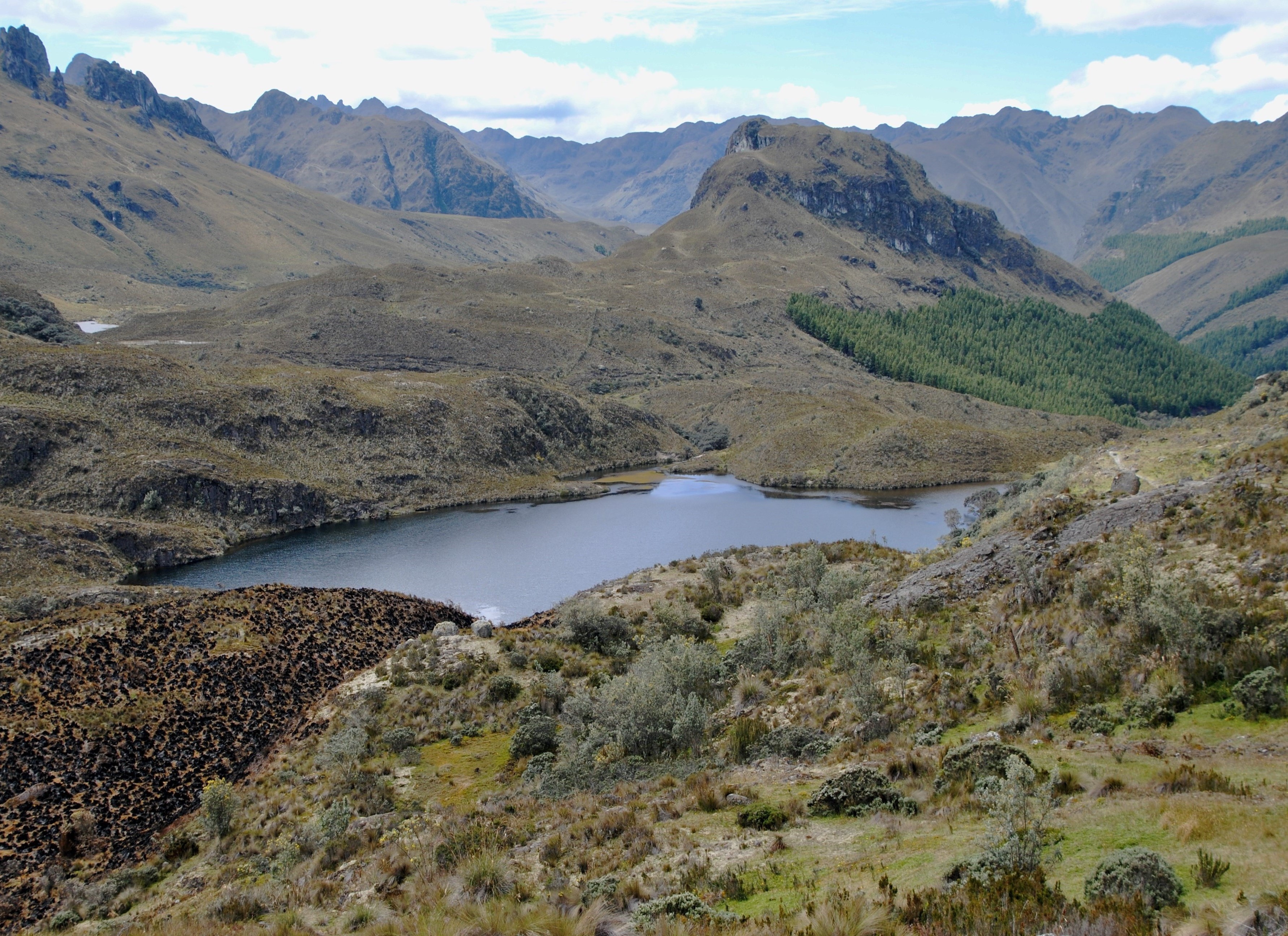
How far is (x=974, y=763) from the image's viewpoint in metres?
14.4

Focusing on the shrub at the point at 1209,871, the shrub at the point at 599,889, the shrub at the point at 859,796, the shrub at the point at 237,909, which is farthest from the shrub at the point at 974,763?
the shrub at the point at 237,909

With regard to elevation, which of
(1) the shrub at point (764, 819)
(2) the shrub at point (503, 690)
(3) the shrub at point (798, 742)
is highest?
(1) the shrub at point (764, 819)

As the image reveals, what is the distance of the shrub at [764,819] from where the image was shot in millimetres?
14773

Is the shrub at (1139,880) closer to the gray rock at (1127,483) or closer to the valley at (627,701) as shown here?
the valley at (627,701)

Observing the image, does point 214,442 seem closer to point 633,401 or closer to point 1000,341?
point 633,401

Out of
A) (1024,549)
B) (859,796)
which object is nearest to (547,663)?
(1024,549)

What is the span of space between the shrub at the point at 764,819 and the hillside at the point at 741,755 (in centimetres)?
6

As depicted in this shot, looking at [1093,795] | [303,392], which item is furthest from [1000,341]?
[1093,795]

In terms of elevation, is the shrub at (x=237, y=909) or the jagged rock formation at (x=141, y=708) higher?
the shrub at (x=237, y=909)

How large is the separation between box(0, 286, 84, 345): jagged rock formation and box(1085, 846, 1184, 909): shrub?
4131 inches

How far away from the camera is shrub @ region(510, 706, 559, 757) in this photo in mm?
25156

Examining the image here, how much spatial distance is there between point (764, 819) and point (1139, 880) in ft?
21.8

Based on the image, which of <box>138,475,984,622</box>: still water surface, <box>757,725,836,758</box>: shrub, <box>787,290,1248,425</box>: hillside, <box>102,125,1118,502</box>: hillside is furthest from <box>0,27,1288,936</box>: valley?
<box>787,290,1248,425</box>: hillside

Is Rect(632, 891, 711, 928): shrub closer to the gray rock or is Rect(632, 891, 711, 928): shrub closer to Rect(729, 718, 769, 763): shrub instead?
Rect(729, 718, 769, 763): shrub
